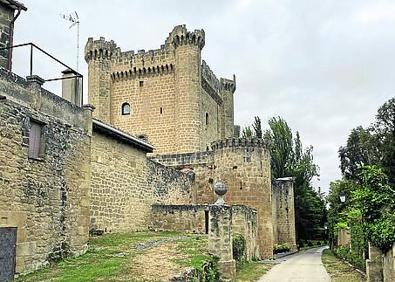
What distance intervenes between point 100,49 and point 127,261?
97.4ft

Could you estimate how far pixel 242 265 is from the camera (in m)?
19.5

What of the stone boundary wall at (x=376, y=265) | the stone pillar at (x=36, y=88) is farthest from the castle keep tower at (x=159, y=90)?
the stone pillar at (x=36, y=88)

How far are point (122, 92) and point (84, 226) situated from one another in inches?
1036

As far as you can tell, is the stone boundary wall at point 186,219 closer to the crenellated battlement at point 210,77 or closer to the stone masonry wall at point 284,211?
the stone masonry wall at point 284,211

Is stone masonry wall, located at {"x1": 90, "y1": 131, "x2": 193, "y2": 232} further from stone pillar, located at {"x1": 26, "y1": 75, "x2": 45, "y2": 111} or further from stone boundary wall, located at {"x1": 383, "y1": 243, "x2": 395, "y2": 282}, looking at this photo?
stone boundary wall, located at {"x1": 383, "y1": 243, "x2": 395, "y2": 282}

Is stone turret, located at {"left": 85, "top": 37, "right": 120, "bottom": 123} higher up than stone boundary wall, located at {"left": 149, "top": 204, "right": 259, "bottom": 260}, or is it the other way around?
stone turret, located at {"left": 85, "top": 37, "right": 120, "bottom": 123}

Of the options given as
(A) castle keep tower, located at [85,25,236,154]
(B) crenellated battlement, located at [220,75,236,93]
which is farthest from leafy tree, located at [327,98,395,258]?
(B) crenellated battlement, located at [220,75,236,93]

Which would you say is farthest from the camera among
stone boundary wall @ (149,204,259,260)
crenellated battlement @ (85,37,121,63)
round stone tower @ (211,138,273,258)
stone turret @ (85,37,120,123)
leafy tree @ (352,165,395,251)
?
crenellated battlement @ (85,37,121,63)

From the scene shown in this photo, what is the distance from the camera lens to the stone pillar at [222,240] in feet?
49.0

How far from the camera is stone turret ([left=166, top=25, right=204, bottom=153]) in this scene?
36719 mm

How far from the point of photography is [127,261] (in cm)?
1272

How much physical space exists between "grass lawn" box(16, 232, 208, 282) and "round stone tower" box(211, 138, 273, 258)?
911cm

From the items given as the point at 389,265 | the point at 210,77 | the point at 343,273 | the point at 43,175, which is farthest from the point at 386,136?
the point at 43,175

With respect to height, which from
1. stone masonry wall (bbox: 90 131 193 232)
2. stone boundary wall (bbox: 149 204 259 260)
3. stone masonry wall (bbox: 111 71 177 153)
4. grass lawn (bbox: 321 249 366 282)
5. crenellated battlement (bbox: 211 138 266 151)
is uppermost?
stone masonry wall (bbox: 111 71 177 153)
